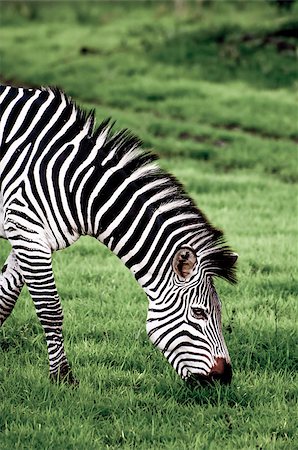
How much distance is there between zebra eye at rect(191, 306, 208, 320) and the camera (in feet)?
18.2

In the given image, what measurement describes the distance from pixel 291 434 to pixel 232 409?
444 mm

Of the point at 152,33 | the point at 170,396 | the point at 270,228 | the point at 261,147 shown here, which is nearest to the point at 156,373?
the point at 170,396

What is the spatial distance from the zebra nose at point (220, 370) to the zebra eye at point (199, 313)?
0.95 feet

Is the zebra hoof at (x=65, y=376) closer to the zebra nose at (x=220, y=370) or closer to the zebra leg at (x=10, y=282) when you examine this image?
the zebra leg at (x=10, y=282)

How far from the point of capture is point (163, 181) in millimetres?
5766

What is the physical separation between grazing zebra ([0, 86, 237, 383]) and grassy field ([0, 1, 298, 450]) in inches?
16.0

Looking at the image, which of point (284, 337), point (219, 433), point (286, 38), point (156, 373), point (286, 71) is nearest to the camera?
point (219, 433)

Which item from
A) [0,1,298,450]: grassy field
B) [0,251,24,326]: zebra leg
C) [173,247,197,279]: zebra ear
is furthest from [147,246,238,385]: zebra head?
[0,251,24,326]: zebra leg

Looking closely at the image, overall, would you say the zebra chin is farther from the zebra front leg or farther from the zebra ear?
the zebra front leg

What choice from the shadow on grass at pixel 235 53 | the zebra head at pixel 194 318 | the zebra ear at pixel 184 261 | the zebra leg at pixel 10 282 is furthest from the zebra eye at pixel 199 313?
the shadow on grass at pixel 235 53

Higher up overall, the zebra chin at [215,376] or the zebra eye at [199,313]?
the zebra eye at [199,313]

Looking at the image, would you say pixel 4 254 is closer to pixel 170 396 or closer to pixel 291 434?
pixel 170 396

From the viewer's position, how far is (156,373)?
6.36 m

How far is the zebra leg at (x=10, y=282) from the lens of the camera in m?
6.48
